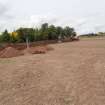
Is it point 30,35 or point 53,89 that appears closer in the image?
point 53,89

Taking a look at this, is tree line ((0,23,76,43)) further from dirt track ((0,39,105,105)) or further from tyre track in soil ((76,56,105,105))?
tyre track in soil ((76,56,105,105))

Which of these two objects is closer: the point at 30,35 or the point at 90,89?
the point at 90,89

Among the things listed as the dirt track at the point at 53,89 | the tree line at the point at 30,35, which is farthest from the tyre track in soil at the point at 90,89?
the tree line at the point at 30,35

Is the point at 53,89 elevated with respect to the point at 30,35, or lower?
lower

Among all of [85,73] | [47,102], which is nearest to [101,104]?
[47,102]

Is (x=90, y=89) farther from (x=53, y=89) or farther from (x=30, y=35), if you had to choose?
(x=30, y=35)

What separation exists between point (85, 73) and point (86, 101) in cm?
269

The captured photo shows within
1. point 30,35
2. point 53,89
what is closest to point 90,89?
point 53,89

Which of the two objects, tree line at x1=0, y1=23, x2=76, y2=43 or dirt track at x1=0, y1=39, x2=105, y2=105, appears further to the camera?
tree line at x1=0, y1=23, x2=76, y2=43

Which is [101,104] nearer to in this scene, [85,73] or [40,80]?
[40,80]

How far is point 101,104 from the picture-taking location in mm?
3832

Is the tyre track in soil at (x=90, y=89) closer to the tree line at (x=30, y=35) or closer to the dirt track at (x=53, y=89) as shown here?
the dirt track at (x=53, y=89)

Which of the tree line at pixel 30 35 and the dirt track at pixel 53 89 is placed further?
the tree line at pixel 30 35

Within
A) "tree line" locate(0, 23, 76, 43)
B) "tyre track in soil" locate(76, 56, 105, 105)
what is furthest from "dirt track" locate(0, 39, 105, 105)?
"tree line" locate(0, 23, 76, 43)
